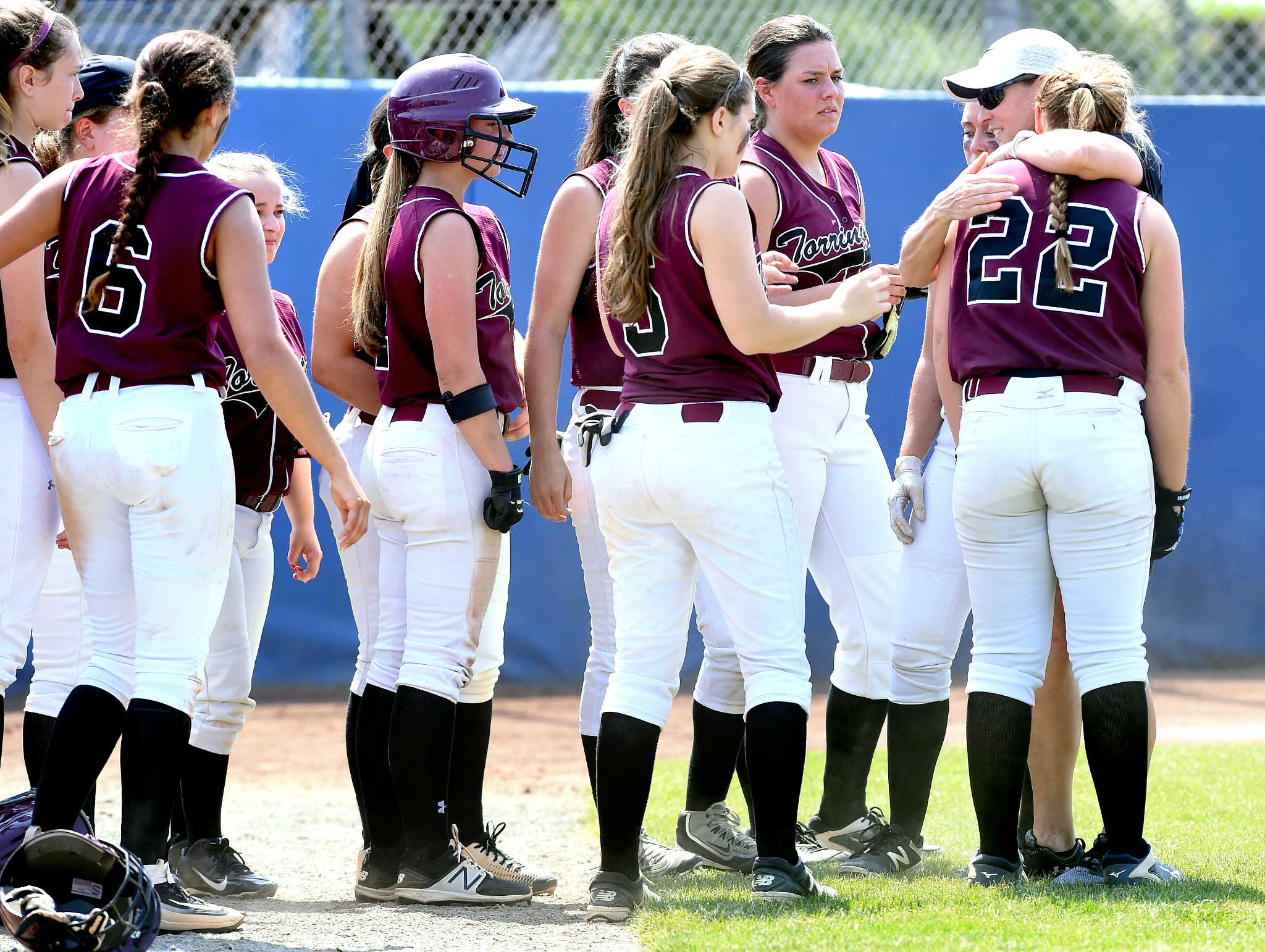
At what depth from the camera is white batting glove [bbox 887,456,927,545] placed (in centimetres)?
392

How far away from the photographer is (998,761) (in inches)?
136

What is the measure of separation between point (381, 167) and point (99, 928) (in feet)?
7.11

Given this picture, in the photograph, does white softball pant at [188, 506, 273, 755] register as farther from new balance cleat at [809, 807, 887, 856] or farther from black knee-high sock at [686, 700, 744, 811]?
new balance cleat at [809, 807, 887, 856]

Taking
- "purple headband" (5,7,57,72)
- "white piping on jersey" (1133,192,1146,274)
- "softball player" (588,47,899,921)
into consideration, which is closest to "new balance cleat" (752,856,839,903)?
"softball player" (588,47,899,921)

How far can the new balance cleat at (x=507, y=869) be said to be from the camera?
3.91 meters

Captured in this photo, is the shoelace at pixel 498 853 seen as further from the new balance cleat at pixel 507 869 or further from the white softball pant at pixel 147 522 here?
the white softball pant at pixel 147 522

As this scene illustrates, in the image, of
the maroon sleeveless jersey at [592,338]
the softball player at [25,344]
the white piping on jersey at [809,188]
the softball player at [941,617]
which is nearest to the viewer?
the softball player at [25,344]

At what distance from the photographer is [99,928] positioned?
281cm

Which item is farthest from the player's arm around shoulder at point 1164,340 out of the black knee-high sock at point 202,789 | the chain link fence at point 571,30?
the chain link fence at point 571,30

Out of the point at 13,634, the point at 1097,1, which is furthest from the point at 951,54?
the point at 13,634

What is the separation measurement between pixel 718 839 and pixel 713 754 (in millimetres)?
231

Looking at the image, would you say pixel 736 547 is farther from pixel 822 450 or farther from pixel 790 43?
pixel 790 43

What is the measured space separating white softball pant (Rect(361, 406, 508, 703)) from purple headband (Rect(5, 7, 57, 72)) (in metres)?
1.18

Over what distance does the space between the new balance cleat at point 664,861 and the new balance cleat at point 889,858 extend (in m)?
0.41
